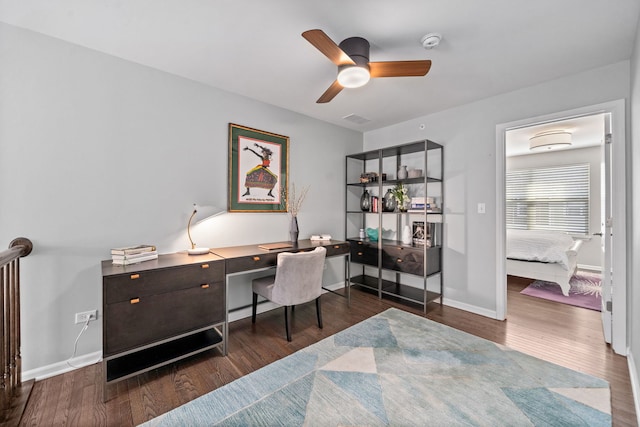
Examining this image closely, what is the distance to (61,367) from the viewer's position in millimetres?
2018

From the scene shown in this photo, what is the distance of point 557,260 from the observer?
12.3 ft

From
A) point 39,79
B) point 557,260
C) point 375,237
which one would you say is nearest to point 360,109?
point 375,237

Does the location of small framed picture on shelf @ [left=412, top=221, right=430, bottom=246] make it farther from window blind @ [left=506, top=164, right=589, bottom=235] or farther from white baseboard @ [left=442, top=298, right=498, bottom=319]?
window blind @ [left=506, top=164, right=589, bottom=235]

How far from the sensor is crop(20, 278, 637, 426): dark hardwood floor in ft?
5.44

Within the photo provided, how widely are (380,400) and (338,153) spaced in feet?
10.3

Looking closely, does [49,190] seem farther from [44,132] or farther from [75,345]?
[75,345]

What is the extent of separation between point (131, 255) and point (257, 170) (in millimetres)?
1523

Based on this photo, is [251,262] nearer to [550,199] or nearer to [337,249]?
[337,249]

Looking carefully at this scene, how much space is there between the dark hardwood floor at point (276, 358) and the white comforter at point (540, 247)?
2.32ft

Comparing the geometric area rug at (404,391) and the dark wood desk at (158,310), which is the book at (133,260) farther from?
the geometric area rug at (404,391)

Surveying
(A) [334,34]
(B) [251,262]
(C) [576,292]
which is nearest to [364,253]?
(B) [251,262]

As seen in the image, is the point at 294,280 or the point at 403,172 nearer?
the point at 294,280

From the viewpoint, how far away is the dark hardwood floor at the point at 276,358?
1.66 metres

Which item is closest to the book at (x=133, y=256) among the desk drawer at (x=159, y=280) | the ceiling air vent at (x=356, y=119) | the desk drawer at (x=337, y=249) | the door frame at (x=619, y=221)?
the desk drawer at (x=159, y=280)
